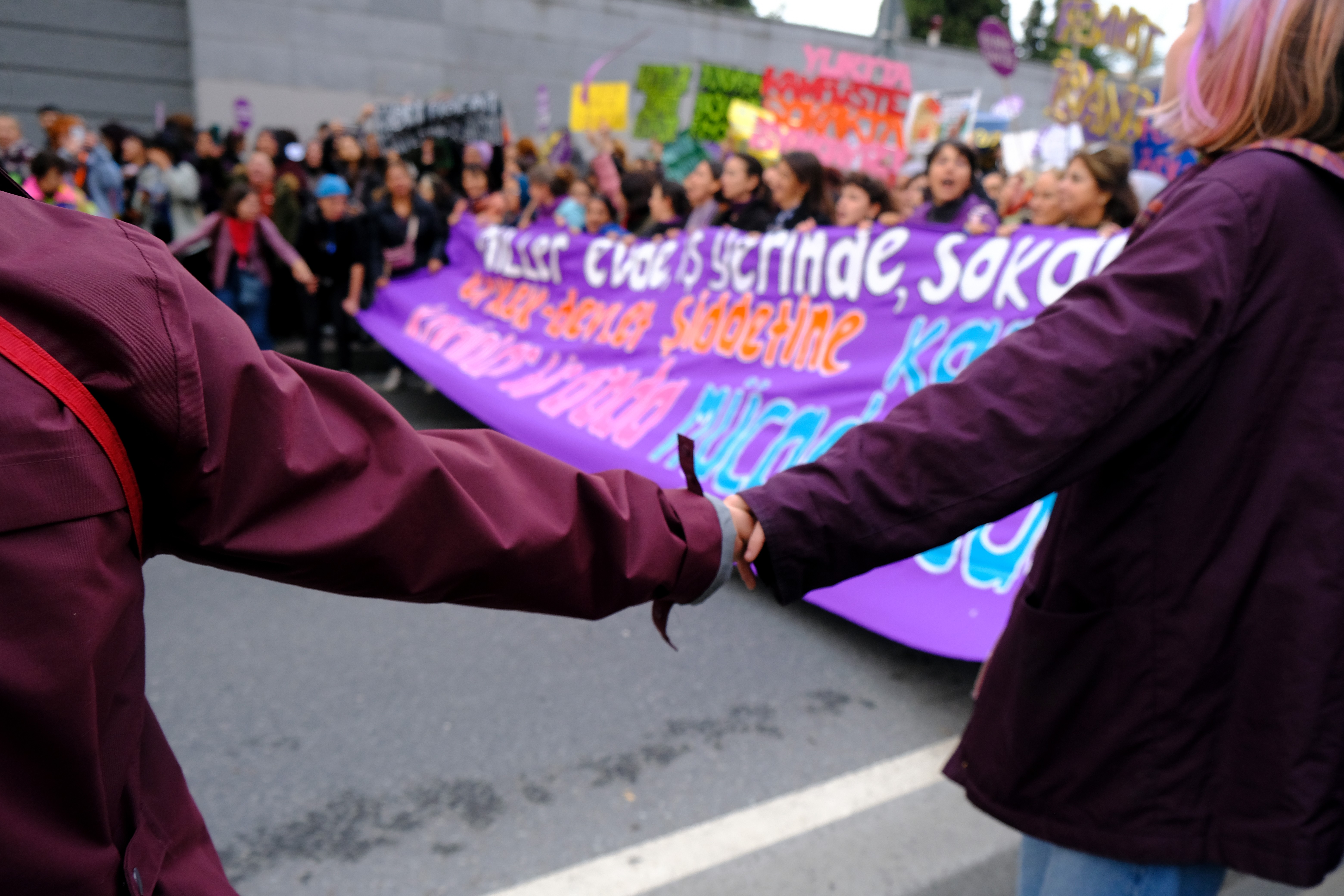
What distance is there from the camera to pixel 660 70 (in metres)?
11.0

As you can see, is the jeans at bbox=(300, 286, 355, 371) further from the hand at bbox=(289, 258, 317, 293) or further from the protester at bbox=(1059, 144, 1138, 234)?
the protester at bbox=(1059, 144, 1138, 234)

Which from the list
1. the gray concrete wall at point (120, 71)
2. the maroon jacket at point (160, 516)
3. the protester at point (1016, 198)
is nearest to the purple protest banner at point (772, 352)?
the maroon jacket at point (160, 516)

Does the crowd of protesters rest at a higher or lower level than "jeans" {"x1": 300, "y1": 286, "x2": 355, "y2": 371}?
higher

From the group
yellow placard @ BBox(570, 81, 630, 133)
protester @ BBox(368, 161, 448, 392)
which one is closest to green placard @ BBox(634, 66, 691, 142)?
yellow placard @ BBox(570, 81, 630, 133)

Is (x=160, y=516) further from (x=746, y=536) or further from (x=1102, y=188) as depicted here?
(x=1102, y=188)

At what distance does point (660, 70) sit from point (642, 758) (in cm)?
969

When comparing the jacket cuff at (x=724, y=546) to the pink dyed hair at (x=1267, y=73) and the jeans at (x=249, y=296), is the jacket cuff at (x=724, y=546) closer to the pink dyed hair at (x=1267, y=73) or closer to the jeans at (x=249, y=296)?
the pink dyed hair at (x=1267, y=73)

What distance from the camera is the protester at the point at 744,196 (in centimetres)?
644

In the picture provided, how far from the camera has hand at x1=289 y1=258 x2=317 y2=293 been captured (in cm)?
794

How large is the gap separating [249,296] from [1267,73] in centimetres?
787

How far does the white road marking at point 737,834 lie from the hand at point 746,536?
120cm

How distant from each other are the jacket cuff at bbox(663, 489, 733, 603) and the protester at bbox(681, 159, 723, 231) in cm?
600

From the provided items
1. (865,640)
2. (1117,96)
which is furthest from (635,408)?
(1117,96)

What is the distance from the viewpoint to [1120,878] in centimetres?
137
